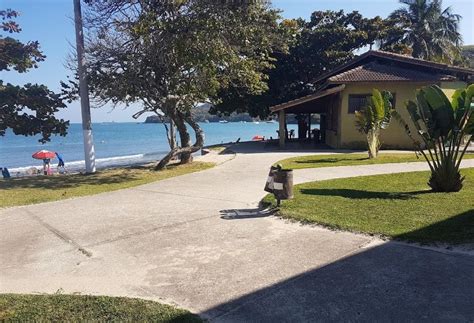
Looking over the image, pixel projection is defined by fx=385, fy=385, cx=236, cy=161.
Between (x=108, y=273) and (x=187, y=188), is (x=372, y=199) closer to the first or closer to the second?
(x=187, y=188)

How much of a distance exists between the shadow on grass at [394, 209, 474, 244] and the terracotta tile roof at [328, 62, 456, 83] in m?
14.1

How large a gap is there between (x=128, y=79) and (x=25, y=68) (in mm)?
3634

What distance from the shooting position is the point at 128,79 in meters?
13.5

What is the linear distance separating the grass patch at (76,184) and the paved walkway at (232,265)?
73.5 inches

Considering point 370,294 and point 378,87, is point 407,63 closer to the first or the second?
point 378,87

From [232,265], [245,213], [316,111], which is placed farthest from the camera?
[316,111]

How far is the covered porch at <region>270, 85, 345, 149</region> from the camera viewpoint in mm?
20906

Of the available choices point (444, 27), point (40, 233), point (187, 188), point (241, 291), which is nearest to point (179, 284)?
point (241, 291)

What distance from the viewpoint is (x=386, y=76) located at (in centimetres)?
1959

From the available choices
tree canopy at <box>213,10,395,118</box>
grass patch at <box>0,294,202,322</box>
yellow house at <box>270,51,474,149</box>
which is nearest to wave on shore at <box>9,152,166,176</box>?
tree canopy at <box>213,10,395,118</box>

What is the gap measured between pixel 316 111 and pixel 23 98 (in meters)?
17.9

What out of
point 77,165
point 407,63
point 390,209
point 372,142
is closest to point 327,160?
point 372,142

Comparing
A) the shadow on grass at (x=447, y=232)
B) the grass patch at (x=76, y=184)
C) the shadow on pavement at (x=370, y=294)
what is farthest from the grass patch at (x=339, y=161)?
the shadow on pavement at (x=370, y=294)

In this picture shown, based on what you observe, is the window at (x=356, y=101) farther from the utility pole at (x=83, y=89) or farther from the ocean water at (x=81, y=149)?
the ocean water at (x=81, y=149)
